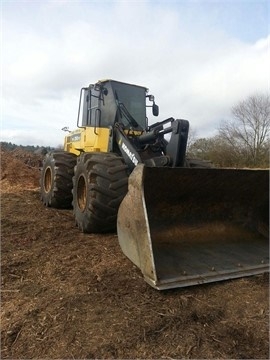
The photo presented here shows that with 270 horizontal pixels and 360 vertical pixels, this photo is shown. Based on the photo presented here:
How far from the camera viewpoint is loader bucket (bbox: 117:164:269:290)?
346 cm

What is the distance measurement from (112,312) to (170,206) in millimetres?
1617

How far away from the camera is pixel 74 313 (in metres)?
2.88

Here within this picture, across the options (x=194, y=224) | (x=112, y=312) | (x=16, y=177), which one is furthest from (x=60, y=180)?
(x=16, y=177)

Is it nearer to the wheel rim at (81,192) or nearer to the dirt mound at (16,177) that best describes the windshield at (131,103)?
the wheel rim at (81,192)

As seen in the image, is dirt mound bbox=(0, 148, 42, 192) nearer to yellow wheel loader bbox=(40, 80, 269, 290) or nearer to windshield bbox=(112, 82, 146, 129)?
windshield bbox=(112, 82, 146, 129)

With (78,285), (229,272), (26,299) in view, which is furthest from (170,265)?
(26,299)

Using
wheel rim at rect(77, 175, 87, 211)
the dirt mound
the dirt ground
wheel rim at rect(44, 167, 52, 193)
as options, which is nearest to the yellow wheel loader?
wheel rim at rect(77, 175, 87, 211)

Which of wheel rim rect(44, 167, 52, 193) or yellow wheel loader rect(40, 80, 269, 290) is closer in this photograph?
yellow wheel loader rect(40, 80, 269, 290)

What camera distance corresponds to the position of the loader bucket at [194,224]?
3.46 meters

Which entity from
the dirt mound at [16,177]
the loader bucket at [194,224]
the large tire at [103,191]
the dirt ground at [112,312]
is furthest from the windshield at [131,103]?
the dirt mound at [16,177]

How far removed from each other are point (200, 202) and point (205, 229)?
1.08 ft

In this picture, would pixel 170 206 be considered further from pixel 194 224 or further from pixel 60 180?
pixel 60 180

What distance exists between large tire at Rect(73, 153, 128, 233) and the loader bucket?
82 centimetres

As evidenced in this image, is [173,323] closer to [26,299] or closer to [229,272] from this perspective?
[229,272]
